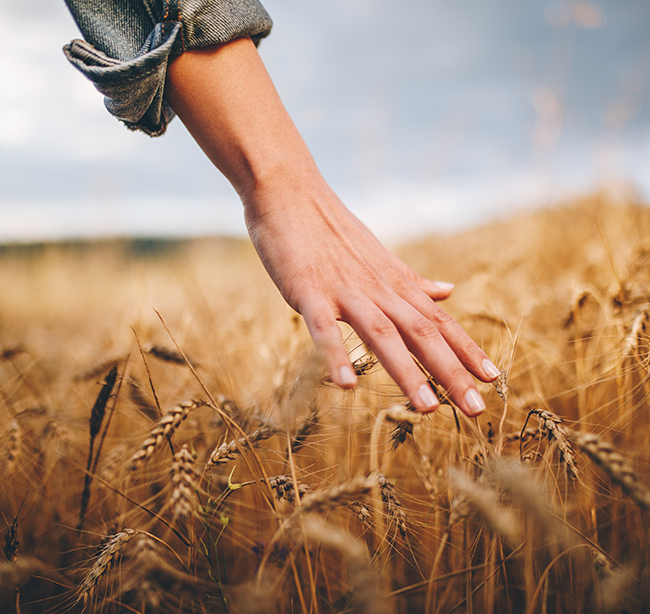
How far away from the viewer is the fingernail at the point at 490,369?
83 cm

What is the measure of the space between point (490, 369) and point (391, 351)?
0.26 m

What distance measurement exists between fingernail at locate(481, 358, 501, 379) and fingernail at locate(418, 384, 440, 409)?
8.3 inches

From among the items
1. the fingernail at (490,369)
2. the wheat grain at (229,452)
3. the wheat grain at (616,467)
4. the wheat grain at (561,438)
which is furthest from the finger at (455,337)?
the wheat grain at (229,452)

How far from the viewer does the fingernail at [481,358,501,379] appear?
83cm

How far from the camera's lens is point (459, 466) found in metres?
0.94

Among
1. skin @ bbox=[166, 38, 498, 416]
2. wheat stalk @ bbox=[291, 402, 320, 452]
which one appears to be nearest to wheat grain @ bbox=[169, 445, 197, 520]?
wheat stalk @ bbox=[291, 402, 320, 452]

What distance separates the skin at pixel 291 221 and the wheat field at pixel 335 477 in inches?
4.1

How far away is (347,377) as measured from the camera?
69cm

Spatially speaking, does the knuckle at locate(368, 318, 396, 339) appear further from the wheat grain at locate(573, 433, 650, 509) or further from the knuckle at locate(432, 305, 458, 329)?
the wheat grain at locate(573, 433, 650, 509)

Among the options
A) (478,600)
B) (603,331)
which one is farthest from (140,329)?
(603,331)

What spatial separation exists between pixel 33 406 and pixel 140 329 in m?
0.55

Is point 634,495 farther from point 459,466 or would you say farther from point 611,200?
point 611,200

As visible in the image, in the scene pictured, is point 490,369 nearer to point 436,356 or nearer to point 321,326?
point 436,356

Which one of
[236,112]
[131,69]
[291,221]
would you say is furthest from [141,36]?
[291,221]
